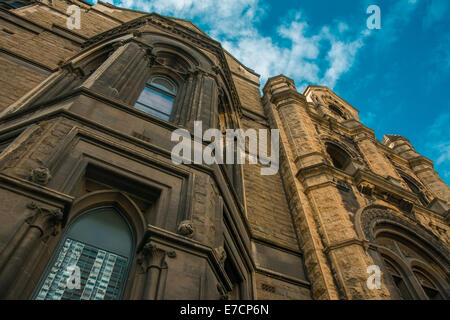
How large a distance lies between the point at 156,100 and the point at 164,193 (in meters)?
4.23

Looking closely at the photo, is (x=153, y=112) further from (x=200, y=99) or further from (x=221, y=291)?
(x=221, y=291)

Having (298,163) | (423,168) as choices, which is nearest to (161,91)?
(298,163)

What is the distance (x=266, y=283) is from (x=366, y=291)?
6.02 feet

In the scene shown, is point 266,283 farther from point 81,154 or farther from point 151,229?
point 81,154

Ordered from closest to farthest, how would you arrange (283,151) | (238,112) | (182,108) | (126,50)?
(182,108) → (126,50) → (283,151) → (238,112)

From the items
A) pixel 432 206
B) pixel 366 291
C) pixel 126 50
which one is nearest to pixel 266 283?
pixel 366 291

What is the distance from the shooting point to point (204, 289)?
398 centimetres

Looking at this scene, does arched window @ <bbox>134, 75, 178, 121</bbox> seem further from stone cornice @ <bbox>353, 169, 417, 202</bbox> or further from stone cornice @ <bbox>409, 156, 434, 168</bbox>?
stone cornice @ <bbox>409, 156, 434, 168</bbox>

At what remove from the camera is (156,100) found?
8.80 meters

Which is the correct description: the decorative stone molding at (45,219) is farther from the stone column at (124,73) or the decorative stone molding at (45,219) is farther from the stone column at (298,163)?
the stone column at (298,163)

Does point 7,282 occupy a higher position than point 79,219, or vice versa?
point 79,219

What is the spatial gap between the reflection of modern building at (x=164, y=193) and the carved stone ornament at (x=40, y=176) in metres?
0.01

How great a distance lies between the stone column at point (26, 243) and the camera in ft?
10.2

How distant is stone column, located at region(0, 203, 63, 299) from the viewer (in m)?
3.11
